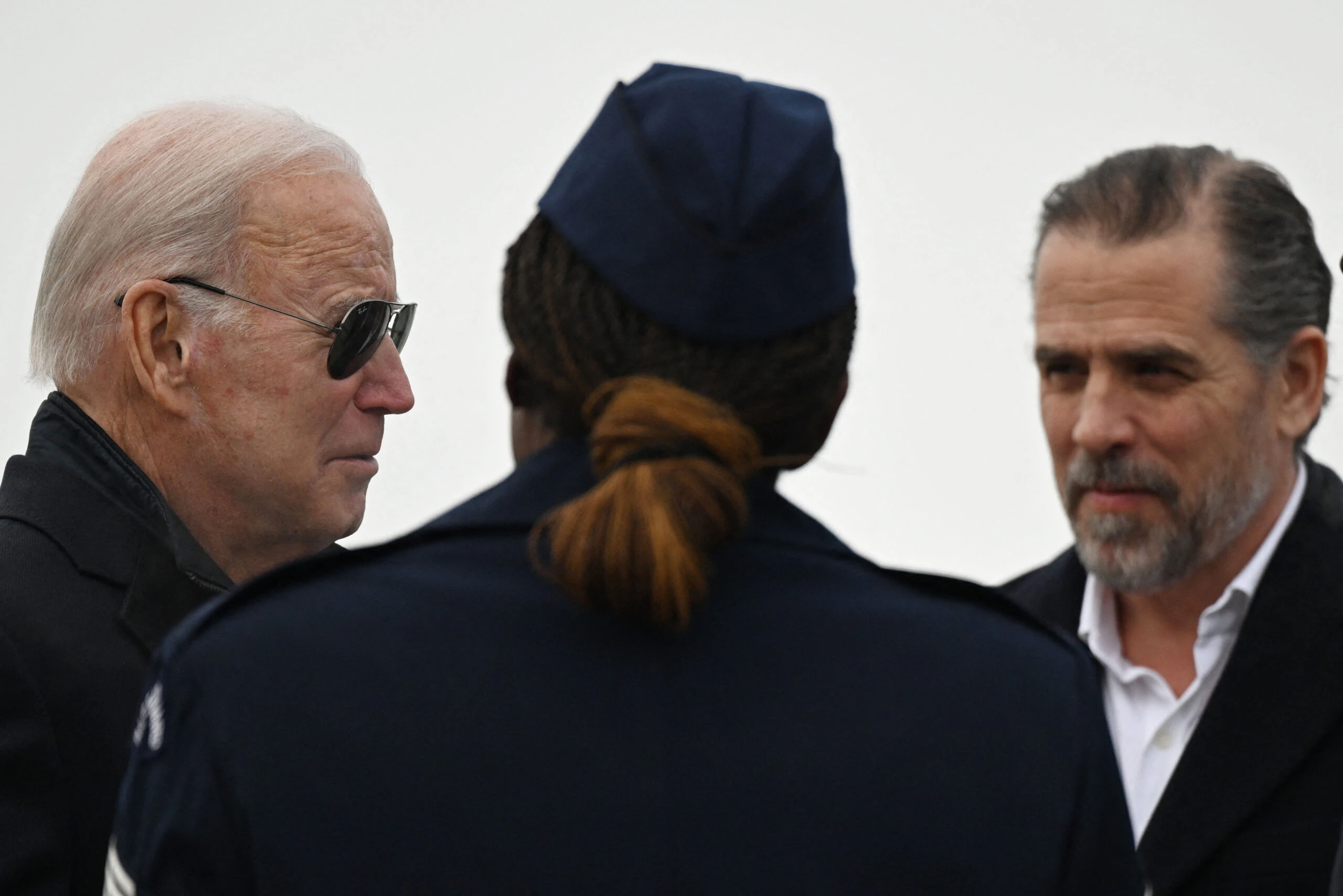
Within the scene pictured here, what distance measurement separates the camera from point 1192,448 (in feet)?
8.21

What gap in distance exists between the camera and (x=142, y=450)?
2.34 m

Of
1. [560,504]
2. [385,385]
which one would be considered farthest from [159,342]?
[560,504]

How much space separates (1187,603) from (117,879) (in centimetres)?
183

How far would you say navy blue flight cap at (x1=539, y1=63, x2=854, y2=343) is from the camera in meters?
1.27

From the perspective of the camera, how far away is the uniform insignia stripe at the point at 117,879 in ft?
3.86

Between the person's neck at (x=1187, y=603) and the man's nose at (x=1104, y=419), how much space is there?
0.77 feet

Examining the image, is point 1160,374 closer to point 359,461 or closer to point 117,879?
point 359,461

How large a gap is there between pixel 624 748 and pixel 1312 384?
5.82 feet

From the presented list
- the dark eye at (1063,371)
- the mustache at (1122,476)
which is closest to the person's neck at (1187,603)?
the mustache at (1122,476)

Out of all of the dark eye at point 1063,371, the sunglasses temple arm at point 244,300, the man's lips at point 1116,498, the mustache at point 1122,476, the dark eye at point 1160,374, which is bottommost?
the sunglasses temple arm at point 244,300

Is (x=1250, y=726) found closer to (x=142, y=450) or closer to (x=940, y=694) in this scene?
(x=940, y=694)

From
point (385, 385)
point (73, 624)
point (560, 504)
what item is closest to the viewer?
point (560, 504)

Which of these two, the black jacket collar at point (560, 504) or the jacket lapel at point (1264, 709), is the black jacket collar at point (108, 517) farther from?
the jacket lapel at point (1264, 709)

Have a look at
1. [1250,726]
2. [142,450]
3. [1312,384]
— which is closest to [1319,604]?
[1250,726]
